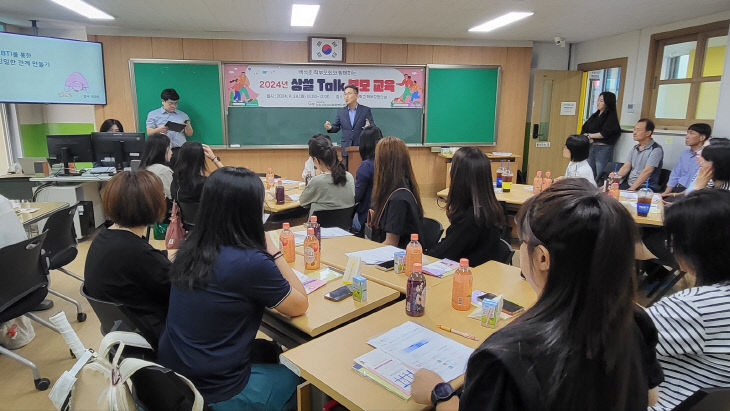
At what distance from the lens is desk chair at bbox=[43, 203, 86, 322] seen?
3.01 meters

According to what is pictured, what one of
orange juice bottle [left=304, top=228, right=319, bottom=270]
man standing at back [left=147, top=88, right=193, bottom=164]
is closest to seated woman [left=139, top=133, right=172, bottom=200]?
man standing at back [left=147, top=88, right=193, bottom=164]

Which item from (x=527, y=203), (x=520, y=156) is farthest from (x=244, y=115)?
(x=527, y=203)

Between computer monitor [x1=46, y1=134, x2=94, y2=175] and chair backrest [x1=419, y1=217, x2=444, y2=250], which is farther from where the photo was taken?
computer monitor [x1=46, y1=134, x2=94, y2=175]

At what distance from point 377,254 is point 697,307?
1.46 meters

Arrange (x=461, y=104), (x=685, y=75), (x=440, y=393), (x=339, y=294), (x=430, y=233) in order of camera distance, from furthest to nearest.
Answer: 1. (x=461, y=104)
2. (x=685, y=75)
3. (x=430, y=233)
4. (x=339, y=294)
5. (x=440, y=393)

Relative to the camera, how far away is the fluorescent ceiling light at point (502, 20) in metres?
5.24

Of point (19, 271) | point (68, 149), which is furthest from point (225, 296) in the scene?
point (68, 149)

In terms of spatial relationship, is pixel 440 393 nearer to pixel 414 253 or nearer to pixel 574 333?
pixel 574 333

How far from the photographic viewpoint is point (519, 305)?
1.78m

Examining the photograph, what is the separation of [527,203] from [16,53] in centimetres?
659

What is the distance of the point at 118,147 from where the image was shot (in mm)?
4820

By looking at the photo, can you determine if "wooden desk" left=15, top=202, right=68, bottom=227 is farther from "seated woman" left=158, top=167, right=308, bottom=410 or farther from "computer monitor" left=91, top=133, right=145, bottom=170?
"seated woman" left=158, top=167, right=308, bottom=410

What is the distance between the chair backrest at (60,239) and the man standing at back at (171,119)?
277cm

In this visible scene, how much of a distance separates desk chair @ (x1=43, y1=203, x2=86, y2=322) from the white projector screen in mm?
3284
